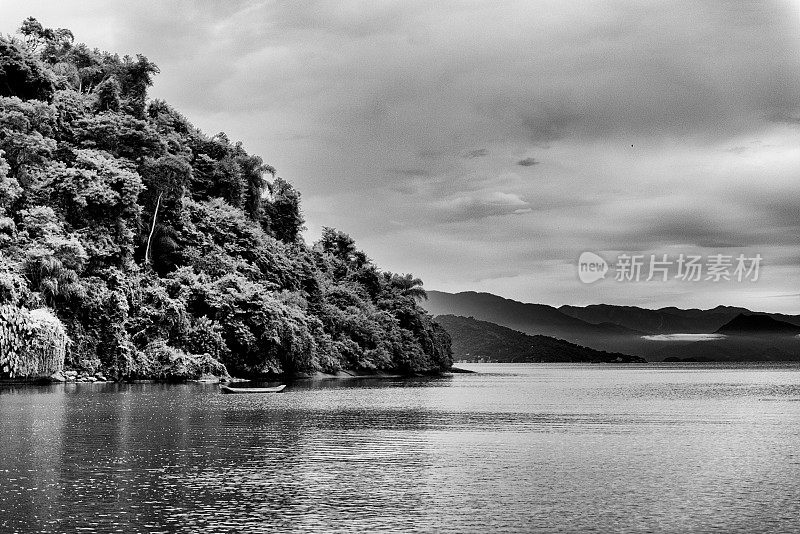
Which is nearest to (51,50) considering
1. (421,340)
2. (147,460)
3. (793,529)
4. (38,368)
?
(38,368)

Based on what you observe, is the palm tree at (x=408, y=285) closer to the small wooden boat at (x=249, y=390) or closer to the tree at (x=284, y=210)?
the tree at (x=284, y=210)

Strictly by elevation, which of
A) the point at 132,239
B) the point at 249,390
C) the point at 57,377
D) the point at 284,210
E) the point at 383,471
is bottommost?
the point at 383,471

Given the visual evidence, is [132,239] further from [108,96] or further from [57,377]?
[108,96]

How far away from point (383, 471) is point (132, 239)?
5957 cm

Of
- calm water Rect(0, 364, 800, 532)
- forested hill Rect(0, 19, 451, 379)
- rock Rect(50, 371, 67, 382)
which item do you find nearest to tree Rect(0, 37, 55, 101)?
forested hill Rect(0, 19, 451, 379)

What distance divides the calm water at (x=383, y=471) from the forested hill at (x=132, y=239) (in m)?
24.5

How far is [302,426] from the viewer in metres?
39.6

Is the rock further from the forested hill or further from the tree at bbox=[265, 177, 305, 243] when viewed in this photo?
the tree at bbox=[265, 177, 305, 243]

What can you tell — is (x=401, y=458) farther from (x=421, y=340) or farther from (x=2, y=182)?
(x=421, y=340)

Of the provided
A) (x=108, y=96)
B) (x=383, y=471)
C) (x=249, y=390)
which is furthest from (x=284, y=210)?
(x=383, y=471)

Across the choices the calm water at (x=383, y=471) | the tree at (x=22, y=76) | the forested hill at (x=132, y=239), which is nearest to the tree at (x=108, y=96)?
the forested hill at (x=132, y=239)

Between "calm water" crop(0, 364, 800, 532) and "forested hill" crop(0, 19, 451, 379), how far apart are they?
24507mm

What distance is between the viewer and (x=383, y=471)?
84.0 ft

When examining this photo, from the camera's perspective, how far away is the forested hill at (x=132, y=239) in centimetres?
7081
